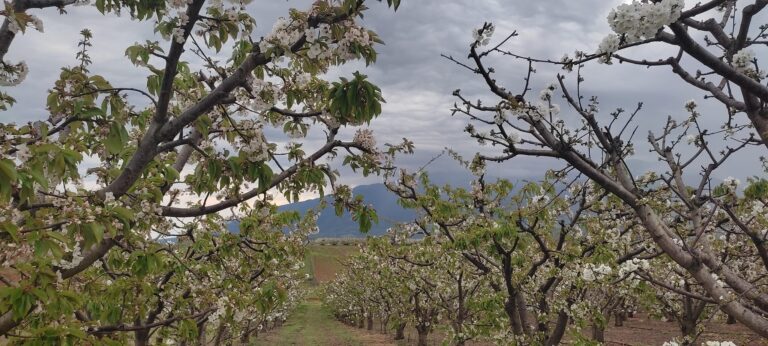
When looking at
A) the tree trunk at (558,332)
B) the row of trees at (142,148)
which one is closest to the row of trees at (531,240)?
the tree trunk at (558,332)

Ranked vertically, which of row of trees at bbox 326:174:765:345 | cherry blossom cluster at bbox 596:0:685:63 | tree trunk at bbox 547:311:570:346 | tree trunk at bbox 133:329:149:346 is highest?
cherry blossom cluster at bbox 596:0:685:63

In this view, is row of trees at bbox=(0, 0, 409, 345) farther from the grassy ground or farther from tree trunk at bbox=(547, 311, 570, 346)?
the grassy ground

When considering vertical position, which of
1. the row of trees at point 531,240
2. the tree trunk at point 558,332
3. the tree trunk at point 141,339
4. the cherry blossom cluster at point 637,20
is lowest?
the tree trunk at point 558,332

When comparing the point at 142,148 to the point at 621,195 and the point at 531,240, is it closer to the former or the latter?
the point at 621,195

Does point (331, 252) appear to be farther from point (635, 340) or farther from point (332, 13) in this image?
point (332, 13)

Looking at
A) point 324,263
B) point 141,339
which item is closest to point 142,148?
point 141,339

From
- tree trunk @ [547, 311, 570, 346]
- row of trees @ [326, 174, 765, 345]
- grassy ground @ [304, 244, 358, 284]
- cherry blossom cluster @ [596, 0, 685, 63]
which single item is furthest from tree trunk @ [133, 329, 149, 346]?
grassy ground @ [304, 244, 358, 284]

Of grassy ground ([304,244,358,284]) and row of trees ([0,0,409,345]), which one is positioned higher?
grassy ground ([304,244,358,284])

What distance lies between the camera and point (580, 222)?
409 inches

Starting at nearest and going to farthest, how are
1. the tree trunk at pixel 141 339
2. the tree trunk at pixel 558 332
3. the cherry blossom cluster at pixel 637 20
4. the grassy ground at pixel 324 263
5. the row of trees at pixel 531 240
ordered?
the cherry blossom cluster at pixel 637 20 → the tree trunk at pixel 141 339 → the row of trees at pixel 531 240 → the tree trunk at pixel 558 332 → the grassy ground at pixel 324 263

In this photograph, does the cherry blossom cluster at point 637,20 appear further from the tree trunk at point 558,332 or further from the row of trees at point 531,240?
the tree trunk at point 558,332

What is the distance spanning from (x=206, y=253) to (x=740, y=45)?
7.89 meters

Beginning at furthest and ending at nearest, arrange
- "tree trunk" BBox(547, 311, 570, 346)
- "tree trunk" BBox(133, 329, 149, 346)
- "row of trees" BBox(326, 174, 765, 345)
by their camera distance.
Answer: "tree trunk" BBox(547, 311, 570, 346) → "row of trees" BBox(326, 174, 765, 345) → "tree trunk" BBox(133, 329, 149, 346)

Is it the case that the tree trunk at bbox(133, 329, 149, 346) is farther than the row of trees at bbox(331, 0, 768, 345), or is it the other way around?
the tree trunk at bbox(133, 329, 149, 346)
